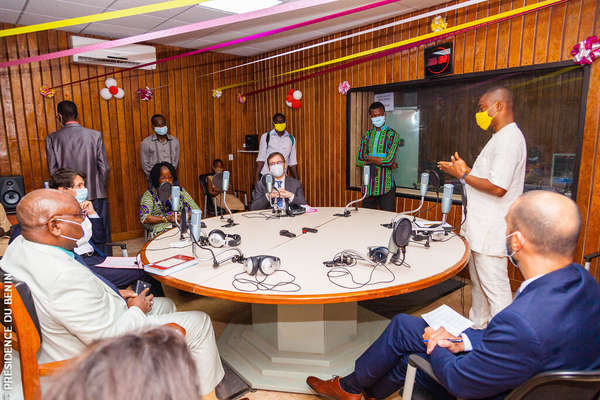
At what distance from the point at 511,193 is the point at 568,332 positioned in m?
1.60

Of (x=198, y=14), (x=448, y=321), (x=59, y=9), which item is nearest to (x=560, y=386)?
(x=448, y=321)

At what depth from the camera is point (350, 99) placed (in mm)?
5207

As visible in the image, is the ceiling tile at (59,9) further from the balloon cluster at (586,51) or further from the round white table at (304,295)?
the balloon cluster at (586,51)

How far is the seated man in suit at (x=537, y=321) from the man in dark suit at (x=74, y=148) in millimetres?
4217

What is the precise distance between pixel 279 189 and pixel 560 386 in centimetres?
278

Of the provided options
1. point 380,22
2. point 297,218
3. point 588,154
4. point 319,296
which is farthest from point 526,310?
point 380,22

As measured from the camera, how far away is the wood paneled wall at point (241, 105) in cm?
335

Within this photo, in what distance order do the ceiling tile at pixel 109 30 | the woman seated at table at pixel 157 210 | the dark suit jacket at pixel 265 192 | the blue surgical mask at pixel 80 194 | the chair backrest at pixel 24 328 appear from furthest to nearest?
the ceiling tile at pixel 109 30
the dark suit jacket at pixel 265 192
the woman seated at table at pixel 157 210
the blue surgical mask at pixel 80 194
the chair backrest at pixel 24 328

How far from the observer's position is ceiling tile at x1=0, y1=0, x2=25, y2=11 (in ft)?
12.6

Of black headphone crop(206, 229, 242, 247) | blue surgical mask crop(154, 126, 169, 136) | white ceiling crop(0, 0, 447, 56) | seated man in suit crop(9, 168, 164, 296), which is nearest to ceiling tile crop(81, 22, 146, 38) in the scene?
white ceiling crop(0, 0, 447, 56)

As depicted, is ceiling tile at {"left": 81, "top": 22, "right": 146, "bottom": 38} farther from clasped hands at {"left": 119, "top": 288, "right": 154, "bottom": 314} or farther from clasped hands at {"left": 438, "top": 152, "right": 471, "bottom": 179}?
clasped hands at {"left": 438, "top": 152, "right": 471, "bottom": 179}

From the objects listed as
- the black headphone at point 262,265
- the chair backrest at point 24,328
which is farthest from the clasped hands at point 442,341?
the chair backrest at point 24,328

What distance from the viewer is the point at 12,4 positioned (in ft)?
12.8

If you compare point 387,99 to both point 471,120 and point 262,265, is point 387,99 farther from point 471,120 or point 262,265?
point 262,265
